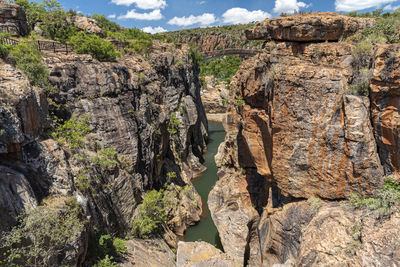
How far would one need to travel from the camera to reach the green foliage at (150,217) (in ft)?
58.7

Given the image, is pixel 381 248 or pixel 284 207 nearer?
pixel 381 248

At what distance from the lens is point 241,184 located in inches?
728

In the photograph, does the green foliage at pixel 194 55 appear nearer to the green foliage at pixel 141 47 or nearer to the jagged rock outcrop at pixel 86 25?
the green foliage at pixel 141 47

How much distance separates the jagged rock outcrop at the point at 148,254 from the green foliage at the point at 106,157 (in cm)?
567

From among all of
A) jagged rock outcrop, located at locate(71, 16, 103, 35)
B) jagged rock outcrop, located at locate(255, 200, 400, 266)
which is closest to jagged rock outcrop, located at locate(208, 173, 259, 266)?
jagged rock outcrop, located at locate(255, 200, 400, 266)

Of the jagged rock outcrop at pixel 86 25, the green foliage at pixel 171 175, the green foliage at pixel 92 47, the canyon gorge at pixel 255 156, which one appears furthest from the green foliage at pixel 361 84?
the jagged rock outcrop at pixel 86 25

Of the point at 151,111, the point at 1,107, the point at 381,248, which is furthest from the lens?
the point at 151,111

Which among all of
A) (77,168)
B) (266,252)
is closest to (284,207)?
(266,252)

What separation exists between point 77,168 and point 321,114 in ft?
43.6

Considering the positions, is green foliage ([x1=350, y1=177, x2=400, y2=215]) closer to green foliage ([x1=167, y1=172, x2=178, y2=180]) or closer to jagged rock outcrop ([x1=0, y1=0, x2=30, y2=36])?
green foliage ([x1=167, y1=172, x2=178, y2=180])

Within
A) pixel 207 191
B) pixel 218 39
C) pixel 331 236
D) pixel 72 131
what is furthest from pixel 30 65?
pixel 218 39

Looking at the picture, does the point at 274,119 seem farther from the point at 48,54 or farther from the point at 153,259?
the point at 48,54

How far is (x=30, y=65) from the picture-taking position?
15.6m

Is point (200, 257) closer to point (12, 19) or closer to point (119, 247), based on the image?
point (119, 247)
